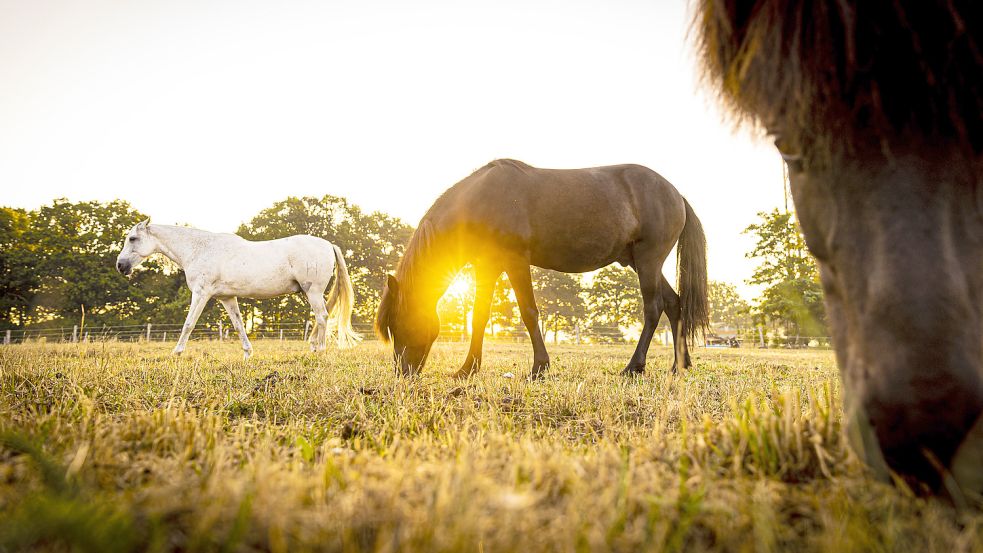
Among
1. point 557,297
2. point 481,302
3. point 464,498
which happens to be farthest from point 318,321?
point 557,297

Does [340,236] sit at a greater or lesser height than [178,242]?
greater

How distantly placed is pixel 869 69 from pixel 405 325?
5021 millimetres

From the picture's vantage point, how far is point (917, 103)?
1213 millimetres

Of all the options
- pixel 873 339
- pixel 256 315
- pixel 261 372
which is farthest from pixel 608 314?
pixel 873 339

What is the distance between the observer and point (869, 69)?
1226mm

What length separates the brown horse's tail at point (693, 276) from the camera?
6629mm

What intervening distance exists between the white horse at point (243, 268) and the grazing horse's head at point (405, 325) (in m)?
4.49

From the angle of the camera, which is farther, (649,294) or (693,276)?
(693,276)

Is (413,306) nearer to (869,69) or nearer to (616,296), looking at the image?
(869,69)

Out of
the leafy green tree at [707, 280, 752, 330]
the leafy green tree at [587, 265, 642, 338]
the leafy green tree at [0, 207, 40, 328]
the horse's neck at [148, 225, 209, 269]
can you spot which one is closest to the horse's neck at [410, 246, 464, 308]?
the horse's neck at [148, 225, 209, 269]

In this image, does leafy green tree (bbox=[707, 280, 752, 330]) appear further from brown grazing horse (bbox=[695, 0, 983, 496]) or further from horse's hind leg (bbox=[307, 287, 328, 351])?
brown grazing horse (bbox=[695, 0, 983, 496])

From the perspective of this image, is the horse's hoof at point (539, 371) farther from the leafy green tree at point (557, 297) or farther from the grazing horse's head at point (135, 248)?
the leafy green tree at point (557, 297)

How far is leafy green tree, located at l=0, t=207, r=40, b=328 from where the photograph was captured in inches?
1235

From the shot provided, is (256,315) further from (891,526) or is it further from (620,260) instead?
(891,526)
